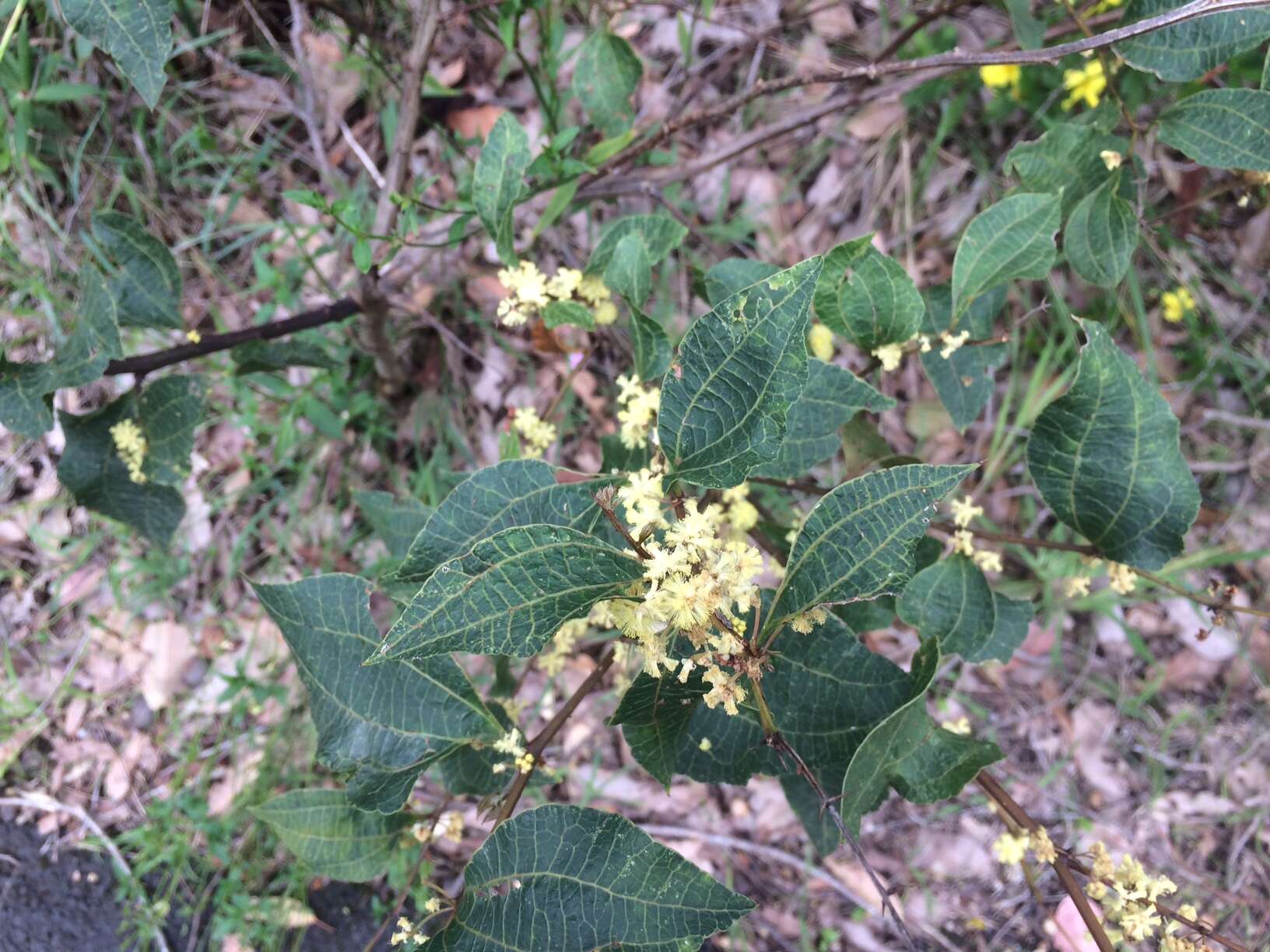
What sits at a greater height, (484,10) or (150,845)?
(484,10)

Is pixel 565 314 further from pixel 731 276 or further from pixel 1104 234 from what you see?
pixel 1104 234

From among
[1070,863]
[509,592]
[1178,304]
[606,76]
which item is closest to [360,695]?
[509,592]

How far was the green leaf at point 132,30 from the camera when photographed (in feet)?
4.01

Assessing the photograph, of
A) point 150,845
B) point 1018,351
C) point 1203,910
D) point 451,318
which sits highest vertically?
point 451,318

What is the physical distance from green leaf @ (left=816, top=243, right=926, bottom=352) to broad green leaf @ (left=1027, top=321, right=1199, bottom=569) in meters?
0.25

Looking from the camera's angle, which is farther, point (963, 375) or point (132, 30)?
point (963, 375)

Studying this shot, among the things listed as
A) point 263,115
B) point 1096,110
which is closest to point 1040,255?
point 1096,110

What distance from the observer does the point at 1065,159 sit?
1560 millimetres

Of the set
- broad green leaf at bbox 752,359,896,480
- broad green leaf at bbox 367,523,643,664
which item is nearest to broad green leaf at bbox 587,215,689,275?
broad green leaf at bbox 752,359,896,480

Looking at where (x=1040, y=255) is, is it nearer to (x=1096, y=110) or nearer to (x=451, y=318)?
(x=1096, y=110)

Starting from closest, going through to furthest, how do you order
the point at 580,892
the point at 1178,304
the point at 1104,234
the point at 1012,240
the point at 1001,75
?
1. the point at 580,892
2. the point at 1012,240
3. the point at 1104,234
4. the point at 1001,75
5. the point at 1178,304

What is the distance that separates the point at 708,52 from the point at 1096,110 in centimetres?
155

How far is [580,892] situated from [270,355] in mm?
1270

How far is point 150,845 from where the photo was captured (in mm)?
2504
